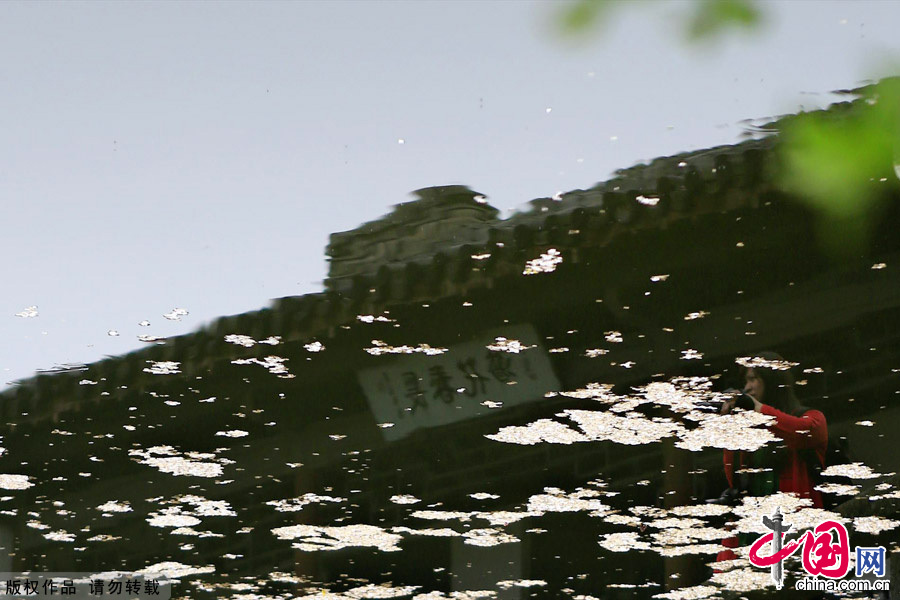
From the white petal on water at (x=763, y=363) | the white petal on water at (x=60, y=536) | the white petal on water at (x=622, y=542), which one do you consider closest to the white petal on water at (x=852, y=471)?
the white petal on water at (x=763, y=363)

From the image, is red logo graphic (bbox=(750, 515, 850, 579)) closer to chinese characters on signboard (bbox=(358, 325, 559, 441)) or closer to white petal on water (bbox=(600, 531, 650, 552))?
white petal on water (bbox=(600, 531, 650, 552))

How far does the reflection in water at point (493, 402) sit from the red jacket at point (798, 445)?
0.23ft

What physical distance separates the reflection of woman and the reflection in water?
0.25 ft

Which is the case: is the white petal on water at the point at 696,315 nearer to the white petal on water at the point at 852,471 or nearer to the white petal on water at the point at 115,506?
the white petal on water at the point at 852,471

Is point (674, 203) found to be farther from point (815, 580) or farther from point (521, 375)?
point (815, 580)

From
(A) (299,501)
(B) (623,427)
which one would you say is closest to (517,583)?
(A) (299,501)

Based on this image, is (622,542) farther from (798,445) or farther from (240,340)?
(240,340)

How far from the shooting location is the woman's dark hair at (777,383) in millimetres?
3547

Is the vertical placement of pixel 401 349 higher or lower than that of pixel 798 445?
higher

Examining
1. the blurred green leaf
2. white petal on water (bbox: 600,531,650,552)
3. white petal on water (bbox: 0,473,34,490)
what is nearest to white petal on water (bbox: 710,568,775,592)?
white petal on water (bbox: 600,531,650,552)

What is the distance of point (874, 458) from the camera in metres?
4.27

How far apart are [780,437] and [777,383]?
0.51m

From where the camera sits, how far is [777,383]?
148 inches

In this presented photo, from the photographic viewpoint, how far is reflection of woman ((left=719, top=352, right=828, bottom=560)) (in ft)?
12.1
